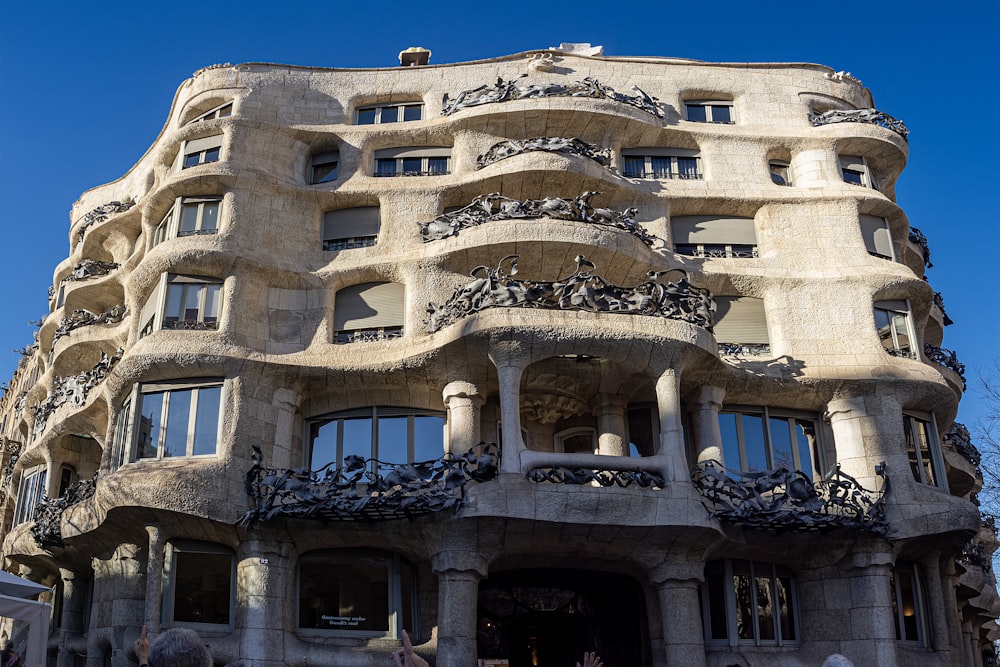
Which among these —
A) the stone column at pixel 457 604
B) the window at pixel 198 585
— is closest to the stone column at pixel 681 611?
the stone column at pixel 457 604

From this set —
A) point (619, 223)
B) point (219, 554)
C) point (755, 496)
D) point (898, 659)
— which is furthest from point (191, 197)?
point (898, 659)

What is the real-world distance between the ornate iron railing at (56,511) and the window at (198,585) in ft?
10.1

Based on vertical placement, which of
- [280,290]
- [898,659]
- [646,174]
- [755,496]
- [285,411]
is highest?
[646,174]

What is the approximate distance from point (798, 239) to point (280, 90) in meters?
13.6

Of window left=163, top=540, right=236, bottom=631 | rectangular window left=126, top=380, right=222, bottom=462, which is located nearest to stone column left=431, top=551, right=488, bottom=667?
window left=163, top=540, right=236, bottom=631

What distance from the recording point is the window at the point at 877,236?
2395 centimetres

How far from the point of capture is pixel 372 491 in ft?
61.0

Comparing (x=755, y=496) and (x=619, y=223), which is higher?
(x=619, y=223)

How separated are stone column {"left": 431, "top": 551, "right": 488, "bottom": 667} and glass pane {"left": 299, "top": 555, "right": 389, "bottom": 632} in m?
1.98

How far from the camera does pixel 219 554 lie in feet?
65.8

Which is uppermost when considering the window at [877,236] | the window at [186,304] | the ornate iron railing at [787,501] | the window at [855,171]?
the window at [855,171]

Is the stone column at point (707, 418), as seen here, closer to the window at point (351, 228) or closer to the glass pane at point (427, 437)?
the glass pane at point (427, 437)

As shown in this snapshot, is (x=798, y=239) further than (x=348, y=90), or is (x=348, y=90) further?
(x=348, y=90)

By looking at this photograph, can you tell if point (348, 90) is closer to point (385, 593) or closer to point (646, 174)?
point (646, 174)
